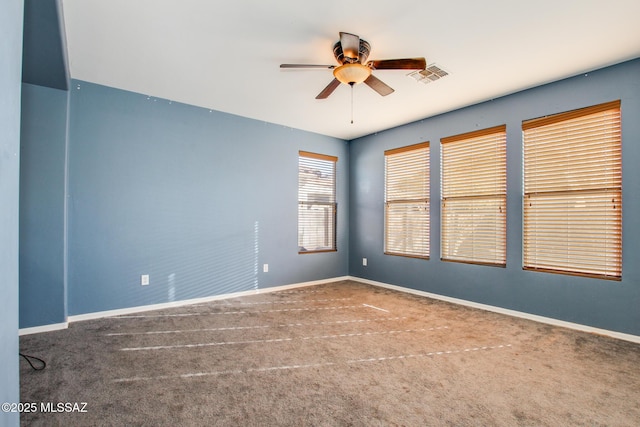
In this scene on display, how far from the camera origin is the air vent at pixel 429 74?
317cm

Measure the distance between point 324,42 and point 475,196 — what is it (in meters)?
2.71

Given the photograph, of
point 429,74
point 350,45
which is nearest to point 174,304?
point 350,45

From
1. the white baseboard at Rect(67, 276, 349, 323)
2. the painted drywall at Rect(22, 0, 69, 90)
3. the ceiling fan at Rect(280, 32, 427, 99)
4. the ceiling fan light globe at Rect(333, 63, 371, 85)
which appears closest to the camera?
the painted drywall at Rect(22, 0, 69, 90)

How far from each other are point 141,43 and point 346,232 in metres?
4.13

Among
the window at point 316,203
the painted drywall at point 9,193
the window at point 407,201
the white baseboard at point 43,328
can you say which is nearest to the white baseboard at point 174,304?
the white baseboard at point 43,328

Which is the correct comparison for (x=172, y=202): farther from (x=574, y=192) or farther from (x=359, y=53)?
(x=574, y=192)

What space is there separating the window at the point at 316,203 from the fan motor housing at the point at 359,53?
8.40 feet

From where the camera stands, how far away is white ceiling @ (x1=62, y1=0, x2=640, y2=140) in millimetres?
2295

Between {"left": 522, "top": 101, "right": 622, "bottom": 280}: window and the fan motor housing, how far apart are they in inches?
85.9

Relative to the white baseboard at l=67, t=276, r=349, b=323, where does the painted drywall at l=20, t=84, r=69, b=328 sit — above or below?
above

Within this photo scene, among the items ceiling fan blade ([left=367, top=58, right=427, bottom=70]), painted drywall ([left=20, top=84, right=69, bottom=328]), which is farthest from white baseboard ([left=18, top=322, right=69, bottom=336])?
ceiling fan blade ([left=367, top=58, right=427, bottom=70])

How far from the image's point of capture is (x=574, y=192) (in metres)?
3.29

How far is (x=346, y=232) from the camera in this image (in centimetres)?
585

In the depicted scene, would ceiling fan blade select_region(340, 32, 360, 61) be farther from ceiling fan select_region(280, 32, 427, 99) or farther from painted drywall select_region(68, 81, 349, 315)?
painted drywall select_region(68, 81, 349, 315)
